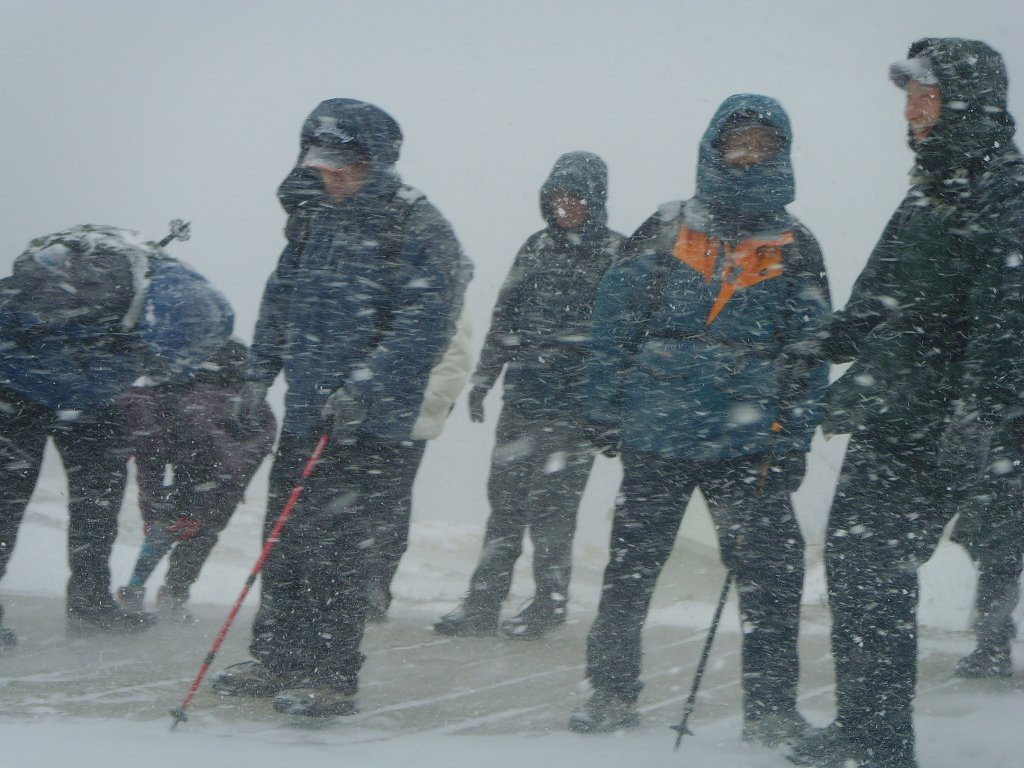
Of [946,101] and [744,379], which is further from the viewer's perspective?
[744,379]

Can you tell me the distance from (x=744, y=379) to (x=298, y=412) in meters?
1.41

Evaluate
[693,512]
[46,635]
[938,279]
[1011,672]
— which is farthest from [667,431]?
[693,512]

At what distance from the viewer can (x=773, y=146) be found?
3398 mm

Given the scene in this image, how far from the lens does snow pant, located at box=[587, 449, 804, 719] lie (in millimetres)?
3299

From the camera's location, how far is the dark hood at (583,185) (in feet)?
17.0

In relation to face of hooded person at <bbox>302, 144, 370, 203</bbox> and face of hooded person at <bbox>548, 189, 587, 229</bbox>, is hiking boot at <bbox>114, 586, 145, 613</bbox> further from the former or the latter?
face of hooded person at <bbox>548, 189, 587, 229</bbox>

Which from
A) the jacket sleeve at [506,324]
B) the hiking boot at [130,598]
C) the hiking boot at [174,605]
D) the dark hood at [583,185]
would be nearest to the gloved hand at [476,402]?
the jacket sleeve at [506,324]

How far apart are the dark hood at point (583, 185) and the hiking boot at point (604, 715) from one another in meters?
2.50

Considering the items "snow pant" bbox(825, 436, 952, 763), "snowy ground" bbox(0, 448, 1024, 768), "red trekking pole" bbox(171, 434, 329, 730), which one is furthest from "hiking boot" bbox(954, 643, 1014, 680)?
"red trekking pole" bbox(171, 434, 329, 730)

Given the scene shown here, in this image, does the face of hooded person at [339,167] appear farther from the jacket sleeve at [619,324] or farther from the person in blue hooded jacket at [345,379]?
the jacket sleeve at [619,324]

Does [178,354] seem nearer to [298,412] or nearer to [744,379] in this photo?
[298,412]

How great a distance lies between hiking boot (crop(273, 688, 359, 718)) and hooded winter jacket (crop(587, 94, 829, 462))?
1169mm

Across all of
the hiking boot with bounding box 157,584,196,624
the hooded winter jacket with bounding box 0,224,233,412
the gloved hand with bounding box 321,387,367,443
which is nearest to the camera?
the gloved hand with bounding box 321,387,367,443

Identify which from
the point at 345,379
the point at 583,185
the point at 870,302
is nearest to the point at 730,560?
the point at 870,302
